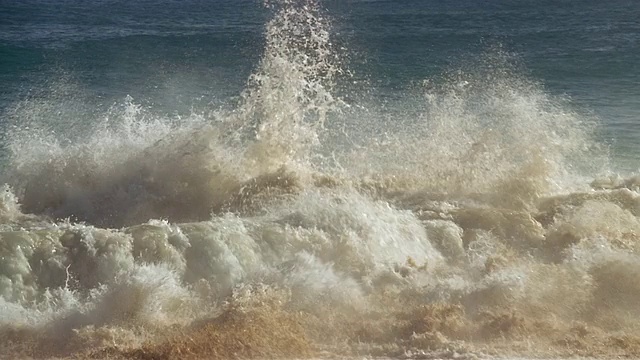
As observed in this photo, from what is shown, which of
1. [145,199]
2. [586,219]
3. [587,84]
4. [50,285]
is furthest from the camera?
[587,84]

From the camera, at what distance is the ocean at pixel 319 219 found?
664 centimetres

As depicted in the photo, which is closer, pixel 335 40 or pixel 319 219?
pixel 319 219

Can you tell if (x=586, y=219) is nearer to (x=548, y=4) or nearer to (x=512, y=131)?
(x=512, y=131)

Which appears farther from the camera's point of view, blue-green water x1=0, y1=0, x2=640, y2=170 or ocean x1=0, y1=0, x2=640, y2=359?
blue-green water x1=0, y1=0, x2=640, y2=170

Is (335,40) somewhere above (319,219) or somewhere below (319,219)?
below

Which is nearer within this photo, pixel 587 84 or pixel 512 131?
pixel 512 131

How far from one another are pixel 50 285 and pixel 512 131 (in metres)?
6.64

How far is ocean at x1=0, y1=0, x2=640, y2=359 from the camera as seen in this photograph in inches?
262

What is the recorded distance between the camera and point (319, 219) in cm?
820

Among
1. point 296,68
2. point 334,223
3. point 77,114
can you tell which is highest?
point 296,68

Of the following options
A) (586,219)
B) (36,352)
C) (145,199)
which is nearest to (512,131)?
(586,219)

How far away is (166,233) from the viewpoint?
7.84 metres

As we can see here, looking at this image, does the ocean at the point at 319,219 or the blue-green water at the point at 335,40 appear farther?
the blue-green water at the point at 335,40

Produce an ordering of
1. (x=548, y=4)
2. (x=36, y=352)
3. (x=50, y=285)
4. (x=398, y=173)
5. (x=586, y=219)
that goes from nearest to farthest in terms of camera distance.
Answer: (x=36, y=352), (x=50, y=285), (x=586, y=219), (x=398, y=173), (x=548, y=4)
